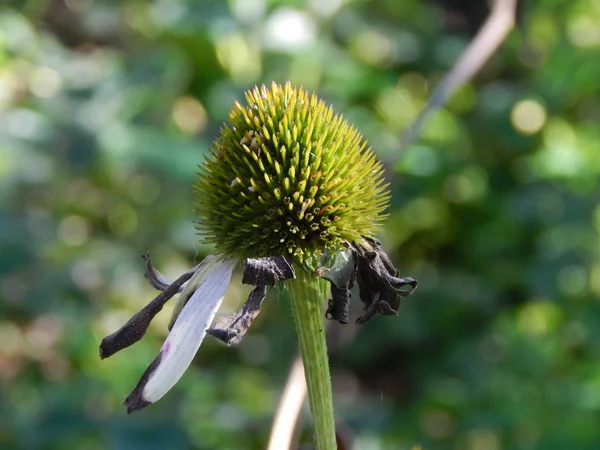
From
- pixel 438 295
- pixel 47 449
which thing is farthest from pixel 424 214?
pixel 47 449

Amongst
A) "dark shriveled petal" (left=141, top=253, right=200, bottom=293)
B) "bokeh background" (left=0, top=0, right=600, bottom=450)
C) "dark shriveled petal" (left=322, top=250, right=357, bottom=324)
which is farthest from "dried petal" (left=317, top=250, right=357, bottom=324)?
"bokeh background" (left=0, top=0, right=600, bottom=450)

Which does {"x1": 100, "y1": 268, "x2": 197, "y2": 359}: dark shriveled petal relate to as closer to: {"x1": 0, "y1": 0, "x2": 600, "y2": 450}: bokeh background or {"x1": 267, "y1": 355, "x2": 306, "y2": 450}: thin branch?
{"x1": 267, "y1": 355, "x2": 306, "y2": 450}: thin branch

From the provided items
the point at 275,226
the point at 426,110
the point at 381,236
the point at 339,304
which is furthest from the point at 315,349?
the point at 381,236

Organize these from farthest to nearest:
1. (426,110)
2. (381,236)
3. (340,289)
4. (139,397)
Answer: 1. (381,236)
2. (426,110)
3. (340,289)
4. (139,397)

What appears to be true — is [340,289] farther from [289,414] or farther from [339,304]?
[289,414]

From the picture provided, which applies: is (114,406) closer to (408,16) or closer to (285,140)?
(285,140)

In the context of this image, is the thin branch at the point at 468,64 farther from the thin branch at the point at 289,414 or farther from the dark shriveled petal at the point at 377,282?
the thin branch at the point at 289,414
